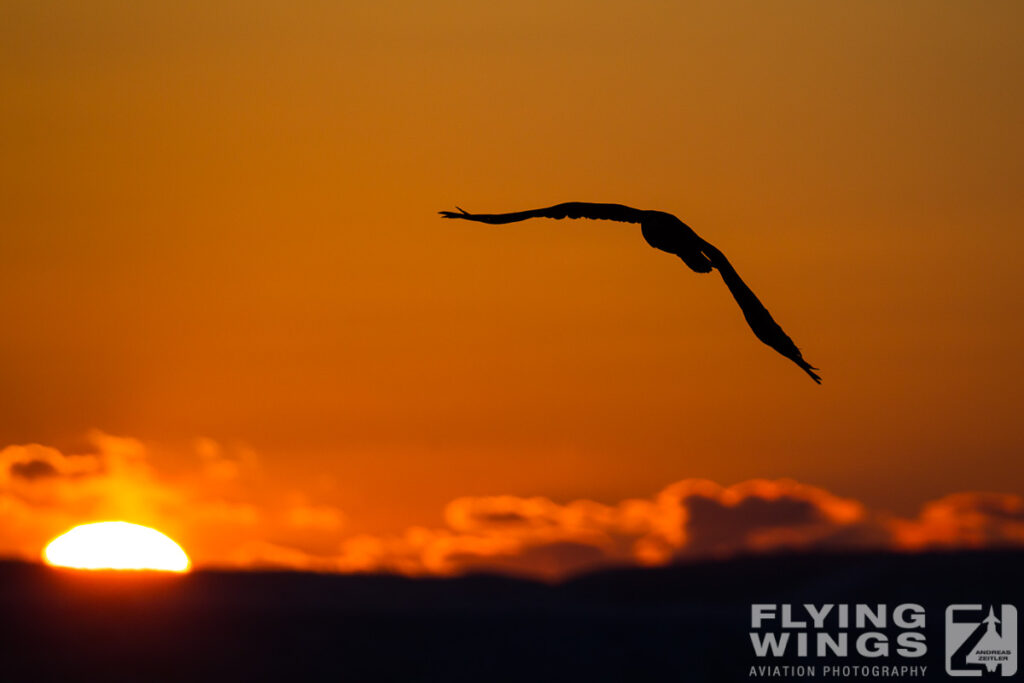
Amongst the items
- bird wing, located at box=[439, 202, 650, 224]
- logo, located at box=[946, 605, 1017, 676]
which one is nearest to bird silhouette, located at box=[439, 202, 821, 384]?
bird wing, located at box=[439, 202, 650, 224]

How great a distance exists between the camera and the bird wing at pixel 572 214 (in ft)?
62.1

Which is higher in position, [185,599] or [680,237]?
[185,599]

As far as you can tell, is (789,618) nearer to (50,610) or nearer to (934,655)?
(934,655)

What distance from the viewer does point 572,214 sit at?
19.2 m

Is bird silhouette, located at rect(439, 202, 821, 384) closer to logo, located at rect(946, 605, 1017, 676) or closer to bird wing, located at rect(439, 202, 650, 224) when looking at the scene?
bird wing, located at rect(439, 202, 650, 224)

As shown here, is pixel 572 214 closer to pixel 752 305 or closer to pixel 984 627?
pixel 752 305

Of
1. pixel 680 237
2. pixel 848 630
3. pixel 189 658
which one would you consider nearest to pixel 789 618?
pixel 848 630

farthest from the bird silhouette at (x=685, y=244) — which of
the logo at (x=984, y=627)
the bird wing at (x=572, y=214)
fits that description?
the logo at (x=984, y=627)

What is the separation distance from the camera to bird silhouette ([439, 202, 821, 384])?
62.3 feet

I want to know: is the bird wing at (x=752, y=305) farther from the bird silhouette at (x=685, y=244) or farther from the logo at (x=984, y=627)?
the logo at (x=984, y=627)

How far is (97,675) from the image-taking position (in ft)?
280

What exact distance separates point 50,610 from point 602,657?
26.7 metres

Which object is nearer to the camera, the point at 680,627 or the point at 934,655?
the point at 680,627

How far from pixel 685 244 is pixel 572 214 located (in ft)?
4.17
